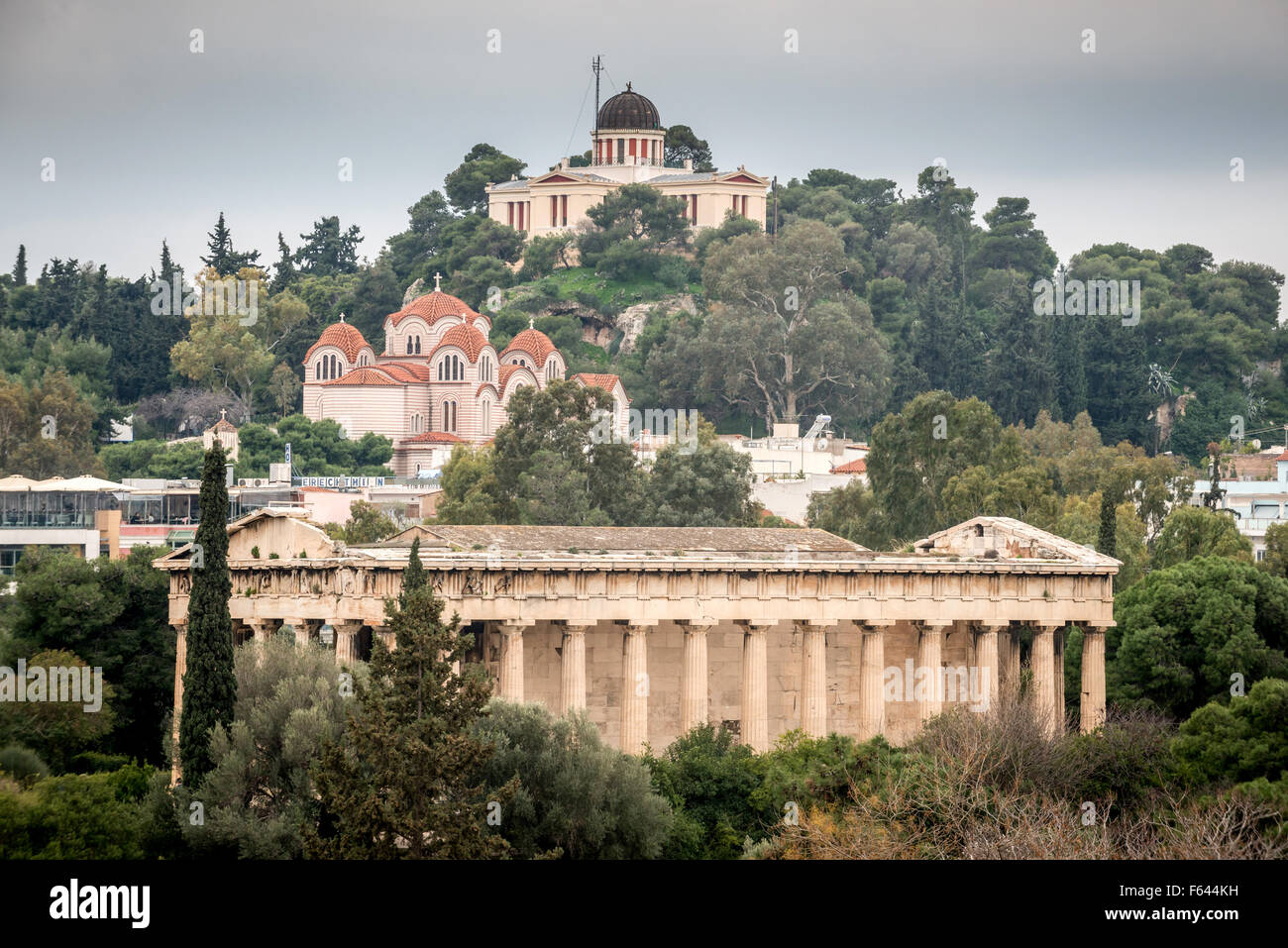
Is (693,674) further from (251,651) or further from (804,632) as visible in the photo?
(251,651)

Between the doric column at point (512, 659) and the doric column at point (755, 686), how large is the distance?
6.35 m

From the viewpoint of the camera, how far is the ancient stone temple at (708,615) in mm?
63188

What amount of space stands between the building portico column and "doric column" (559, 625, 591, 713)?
1.22 metres

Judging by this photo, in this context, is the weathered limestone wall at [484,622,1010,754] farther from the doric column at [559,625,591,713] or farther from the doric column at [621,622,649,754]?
the doric column at [621,622,649,754]

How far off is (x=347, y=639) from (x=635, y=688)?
7.44 m

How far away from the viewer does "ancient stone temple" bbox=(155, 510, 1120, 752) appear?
63.2 metres

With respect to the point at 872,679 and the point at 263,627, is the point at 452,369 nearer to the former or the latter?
the point at 872,679

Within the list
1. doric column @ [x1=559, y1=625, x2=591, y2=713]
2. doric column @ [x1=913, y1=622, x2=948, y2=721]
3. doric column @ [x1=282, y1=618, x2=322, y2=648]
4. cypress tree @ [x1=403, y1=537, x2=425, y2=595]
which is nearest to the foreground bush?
cypress tree @ [x1=403, y1=537, x2=425, y2=595]

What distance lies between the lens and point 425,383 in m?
166

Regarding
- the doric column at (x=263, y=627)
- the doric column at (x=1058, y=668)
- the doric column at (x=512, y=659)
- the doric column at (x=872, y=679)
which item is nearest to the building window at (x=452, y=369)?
the doric column at (x=1058, y=668)

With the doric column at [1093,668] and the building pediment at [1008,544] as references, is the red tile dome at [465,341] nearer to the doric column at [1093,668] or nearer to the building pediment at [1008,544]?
the building pediment at [1008,544]

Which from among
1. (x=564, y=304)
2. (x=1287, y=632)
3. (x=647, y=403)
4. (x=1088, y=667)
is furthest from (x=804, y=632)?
(x=564, y=304)
